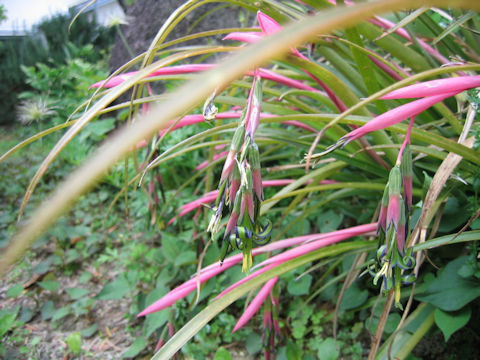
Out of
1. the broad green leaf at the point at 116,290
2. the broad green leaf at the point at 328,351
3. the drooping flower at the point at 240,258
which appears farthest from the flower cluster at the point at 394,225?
the broad green leaf at the point at 116,290

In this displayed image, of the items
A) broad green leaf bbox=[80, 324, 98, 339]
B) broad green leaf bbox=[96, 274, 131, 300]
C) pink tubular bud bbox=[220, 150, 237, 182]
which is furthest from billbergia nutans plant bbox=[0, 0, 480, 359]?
broad green leaf bbox=[80, 324, 98, 339]

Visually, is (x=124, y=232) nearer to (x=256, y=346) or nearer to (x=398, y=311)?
(x=256, y=346)

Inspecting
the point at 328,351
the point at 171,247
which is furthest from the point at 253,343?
the point at 171,247

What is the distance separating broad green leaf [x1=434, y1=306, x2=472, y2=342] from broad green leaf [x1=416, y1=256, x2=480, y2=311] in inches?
0.9

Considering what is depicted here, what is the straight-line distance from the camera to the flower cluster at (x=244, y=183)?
0.54 m

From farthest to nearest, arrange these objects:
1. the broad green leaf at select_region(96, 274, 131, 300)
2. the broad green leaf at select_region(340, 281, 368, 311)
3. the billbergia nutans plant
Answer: the broad green leaf at select_region(96, 274, 131, 300) < the broad green leaf at select_region(340, 281, 368, 311) < the billbergia nutans plant

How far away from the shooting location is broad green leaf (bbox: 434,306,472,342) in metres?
0.83

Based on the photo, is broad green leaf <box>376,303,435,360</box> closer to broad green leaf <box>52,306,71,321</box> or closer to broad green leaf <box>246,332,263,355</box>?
broad green leaf <box>246,332,263,355</box>

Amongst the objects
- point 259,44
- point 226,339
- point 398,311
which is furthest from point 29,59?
point 259,44

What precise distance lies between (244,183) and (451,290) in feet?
2.01

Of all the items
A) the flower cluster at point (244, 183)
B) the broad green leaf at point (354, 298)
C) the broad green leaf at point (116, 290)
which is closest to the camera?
the flower cluster at point (244, 183)

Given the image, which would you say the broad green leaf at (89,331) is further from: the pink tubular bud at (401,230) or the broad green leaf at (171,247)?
the pink tubular bud at (401,230)

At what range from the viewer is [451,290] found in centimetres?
86

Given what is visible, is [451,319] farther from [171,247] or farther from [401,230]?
[171,247]
